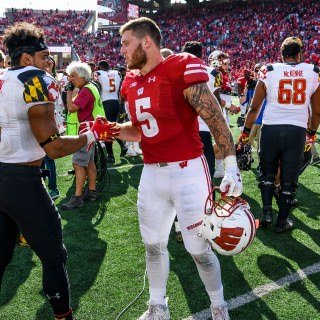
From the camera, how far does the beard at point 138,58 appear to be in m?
2.47

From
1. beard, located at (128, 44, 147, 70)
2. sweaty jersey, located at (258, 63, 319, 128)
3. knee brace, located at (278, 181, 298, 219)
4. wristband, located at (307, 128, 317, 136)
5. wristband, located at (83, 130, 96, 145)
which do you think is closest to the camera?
beard, located at (128, 44, 147, 70)

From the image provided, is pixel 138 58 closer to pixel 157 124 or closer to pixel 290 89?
pixel 157 124

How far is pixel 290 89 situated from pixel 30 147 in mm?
2794

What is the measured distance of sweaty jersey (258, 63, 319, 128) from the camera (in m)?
4.02

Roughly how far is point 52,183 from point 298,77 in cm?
361

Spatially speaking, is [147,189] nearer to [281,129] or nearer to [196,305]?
[196,305]

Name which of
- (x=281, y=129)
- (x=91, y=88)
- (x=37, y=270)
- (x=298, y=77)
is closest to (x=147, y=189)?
(x=37, y=270)

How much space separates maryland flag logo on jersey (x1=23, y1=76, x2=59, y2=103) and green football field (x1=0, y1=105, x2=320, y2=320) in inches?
66.1

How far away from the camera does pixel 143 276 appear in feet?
11.4

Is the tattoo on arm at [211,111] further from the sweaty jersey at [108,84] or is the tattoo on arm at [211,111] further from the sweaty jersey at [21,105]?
the sweaty jersey at [108,84]

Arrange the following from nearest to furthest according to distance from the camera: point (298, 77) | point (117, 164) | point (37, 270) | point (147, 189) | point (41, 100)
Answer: point (41, 100) → point (147, 189) → point (37, 270) → point (298, 77) → point (117, 164)

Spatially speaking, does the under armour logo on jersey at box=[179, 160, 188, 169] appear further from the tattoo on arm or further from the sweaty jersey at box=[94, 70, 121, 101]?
the sweaty jersey at box=[94, 70, 121, 101]

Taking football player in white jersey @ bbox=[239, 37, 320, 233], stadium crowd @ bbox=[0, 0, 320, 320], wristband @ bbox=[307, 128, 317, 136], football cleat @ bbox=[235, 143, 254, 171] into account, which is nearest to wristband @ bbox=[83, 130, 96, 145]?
stadium crowd @ bbox=[0, 0, 320, 320]

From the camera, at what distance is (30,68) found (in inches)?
88.3
